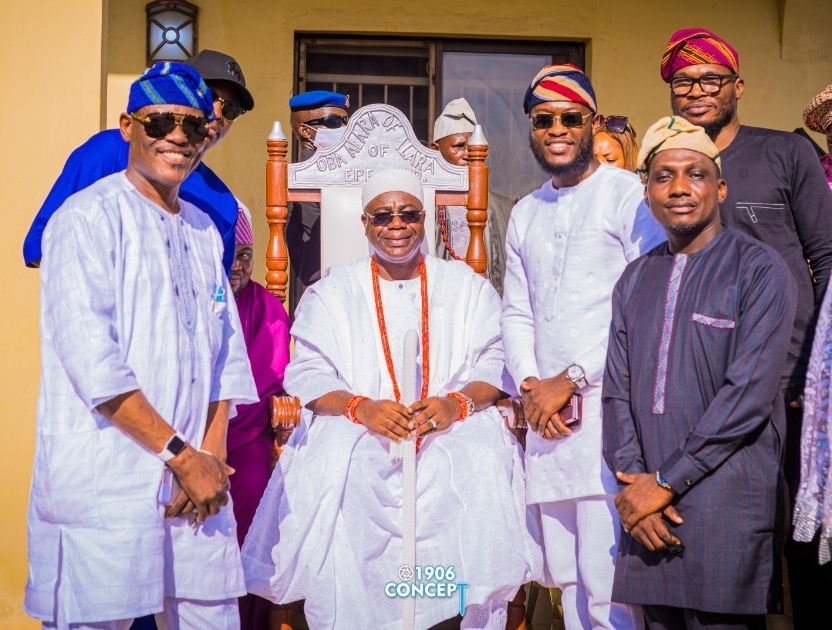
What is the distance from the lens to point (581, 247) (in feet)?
13.0

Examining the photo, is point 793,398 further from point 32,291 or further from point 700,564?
point 32,291

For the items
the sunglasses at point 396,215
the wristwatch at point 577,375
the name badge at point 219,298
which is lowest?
A: the wristwatch at point 577,375

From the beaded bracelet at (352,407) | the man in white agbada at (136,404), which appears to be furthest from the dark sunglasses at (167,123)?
the beaded bracelet at (352,407)

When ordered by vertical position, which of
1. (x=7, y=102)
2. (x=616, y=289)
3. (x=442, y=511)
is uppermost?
(x=7, y=102)

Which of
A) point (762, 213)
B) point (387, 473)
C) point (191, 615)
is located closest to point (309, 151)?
point (387, 473)

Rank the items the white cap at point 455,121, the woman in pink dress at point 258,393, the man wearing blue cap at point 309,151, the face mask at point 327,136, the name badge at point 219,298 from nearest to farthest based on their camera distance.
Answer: the name badge at point 219,298, the woman in pink dress at point 258,393, the face mask at point 327,136, the man wearing blue cap at point 309,151, the white cap at point 455,121

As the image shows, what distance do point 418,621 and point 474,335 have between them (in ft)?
3.94

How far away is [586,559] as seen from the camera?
3773 mm

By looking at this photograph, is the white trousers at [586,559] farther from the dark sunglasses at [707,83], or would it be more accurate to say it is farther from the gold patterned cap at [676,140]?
the dark sunglasses at [707,83]

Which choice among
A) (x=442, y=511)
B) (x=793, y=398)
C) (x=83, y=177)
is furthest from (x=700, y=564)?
(x=83, y=177)

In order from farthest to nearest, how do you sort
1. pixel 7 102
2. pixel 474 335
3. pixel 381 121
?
pixel 381 121, pixel 7 102, pixel 474 335

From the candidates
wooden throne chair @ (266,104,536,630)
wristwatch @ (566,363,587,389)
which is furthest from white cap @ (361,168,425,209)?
wristwatch @ (566,363,587,389)

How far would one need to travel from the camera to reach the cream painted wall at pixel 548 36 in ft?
22.0

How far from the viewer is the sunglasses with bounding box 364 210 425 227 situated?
15.0ft
